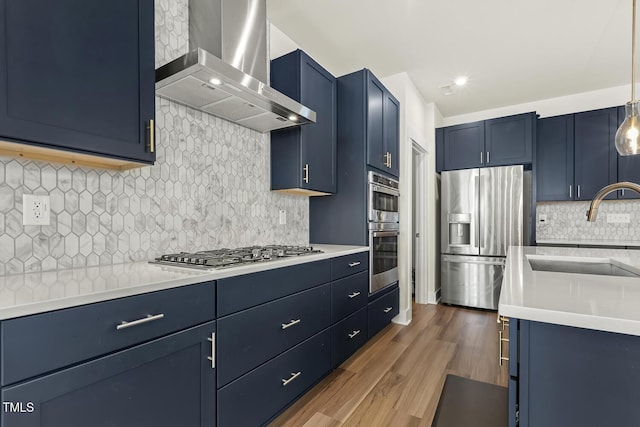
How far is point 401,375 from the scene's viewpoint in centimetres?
216

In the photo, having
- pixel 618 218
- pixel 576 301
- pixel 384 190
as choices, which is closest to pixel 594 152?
pixel 618 218

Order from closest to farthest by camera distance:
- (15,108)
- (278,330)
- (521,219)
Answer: (15,108)
(278,330)
(521,219)

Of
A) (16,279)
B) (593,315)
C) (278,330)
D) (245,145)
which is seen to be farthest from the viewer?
(245,145)

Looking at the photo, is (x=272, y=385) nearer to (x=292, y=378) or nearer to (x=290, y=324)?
(x=292, y=378)

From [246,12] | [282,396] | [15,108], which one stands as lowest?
[282,396]

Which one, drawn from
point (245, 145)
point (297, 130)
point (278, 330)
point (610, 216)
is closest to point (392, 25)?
point (297, 130)

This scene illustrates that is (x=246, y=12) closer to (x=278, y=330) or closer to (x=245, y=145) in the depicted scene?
(x=245, y=145)

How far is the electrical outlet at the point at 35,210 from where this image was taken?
122 centimetres

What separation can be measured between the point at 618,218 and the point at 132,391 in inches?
207

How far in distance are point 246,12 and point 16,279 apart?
6.09 ft

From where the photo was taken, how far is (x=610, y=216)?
3.85m

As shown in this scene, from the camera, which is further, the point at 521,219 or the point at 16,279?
the point at 521,219

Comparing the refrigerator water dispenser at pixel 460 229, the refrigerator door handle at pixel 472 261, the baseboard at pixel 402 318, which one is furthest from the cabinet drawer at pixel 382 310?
the refrigerator water dispenser at pixel 460 229

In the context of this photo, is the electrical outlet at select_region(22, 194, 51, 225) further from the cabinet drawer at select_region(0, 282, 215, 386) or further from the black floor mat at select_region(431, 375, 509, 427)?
the black floor mat at select_region(431, 375, 509, 427)
